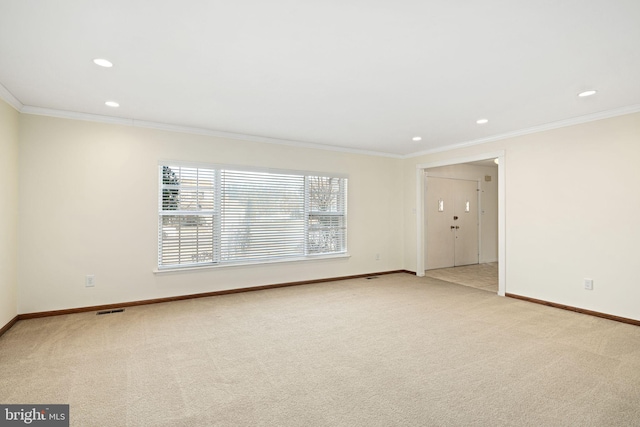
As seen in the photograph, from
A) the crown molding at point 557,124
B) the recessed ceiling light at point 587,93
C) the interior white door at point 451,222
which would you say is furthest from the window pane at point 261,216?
the recessed ceiling light at point 587,93

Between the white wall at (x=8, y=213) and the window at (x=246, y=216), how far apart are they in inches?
57.8

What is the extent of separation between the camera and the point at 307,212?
18.3 feet

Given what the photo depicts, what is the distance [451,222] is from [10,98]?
7444 mm

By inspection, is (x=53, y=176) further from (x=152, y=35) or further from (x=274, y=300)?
(x=274, y=300)

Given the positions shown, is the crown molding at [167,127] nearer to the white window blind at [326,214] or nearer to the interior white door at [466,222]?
the white window blind at [326,214]

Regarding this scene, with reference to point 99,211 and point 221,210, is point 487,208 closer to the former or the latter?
point 221,210

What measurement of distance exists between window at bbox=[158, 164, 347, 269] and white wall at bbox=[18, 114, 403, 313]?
171 millimetres

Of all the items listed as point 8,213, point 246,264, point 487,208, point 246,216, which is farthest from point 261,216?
point 487,208

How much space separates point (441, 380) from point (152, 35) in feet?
10.4

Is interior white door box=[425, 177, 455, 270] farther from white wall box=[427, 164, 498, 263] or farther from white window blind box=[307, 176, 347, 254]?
white window blind box=[307, 176, 347, 254]

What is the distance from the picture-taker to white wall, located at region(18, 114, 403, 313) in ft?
12.3

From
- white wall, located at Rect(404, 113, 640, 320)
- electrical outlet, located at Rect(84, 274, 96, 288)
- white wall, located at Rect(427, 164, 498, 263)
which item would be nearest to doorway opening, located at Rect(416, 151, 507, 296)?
white wall, located at Rect(427, 164, 498, 263)

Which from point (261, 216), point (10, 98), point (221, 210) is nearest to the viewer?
point (10, 98)

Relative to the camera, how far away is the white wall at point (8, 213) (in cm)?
330
